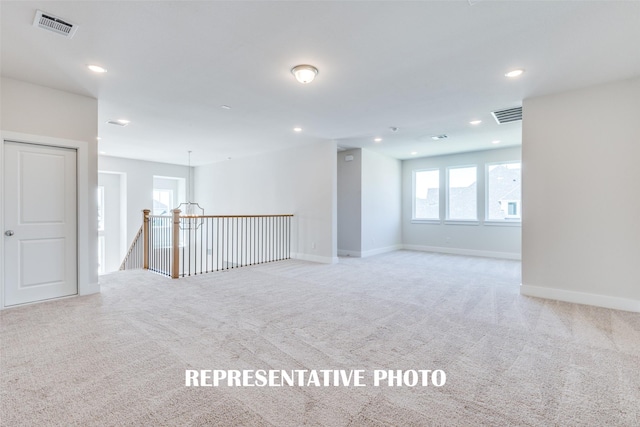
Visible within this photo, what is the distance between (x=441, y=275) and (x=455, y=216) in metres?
3.30

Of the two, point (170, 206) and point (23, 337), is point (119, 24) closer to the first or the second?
point (23, 337)

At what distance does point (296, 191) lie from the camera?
709cm

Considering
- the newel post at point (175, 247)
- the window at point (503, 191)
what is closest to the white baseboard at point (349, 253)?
the window at point (503, 191)

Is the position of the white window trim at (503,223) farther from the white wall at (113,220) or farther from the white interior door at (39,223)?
the white wall at (113,220)

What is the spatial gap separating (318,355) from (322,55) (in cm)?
275

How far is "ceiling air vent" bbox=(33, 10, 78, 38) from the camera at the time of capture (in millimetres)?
2273

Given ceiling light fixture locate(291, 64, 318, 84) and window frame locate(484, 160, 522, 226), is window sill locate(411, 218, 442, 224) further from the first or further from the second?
ceiling light fixture locate(291, 64, 318, 84)

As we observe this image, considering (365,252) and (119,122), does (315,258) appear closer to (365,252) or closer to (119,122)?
(365,252)

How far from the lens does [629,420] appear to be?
160cm

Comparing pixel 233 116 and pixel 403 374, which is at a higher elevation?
pixel 233 116

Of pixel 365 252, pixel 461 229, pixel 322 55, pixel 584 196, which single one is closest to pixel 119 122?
pixel 322 55

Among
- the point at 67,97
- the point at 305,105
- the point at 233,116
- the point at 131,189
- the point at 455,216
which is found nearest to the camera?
the point at 67,97

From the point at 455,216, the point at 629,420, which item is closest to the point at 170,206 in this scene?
Result: the point at 455,216

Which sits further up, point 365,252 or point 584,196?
point 584,196
